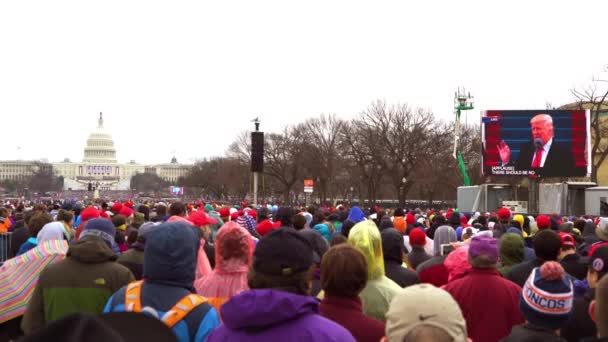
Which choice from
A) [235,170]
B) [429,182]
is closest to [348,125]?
[429,182]

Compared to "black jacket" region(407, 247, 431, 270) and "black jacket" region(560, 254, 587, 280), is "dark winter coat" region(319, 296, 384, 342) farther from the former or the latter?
"black jacket" region(407, 247, 431, 270)

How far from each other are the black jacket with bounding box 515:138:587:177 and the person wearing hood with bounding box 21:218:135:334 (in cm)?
3293

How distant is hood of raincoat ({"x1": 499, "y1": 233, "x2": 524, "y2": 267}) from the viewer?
7867mm

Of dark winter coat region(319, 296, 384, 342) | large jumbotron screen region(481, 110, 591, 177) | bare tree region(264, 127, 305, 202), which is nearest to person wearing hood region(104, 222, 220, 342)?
dark winter coat region(319, 296, 384, 342)

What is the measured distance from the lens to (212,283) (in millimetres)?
6000

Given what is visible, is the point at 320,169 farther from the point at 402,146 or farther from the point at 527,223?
the point at 527,223

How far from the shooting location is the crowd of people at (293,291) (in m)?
3.58

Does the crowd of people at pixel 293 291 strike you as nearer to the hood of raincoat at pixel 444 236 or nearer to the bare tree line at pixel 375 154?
the hood of raincoat at pixel 444 236

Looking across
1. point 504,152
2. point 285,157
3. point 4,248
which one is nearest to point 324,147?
point 285,157

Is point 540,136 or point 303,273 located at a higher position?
point 540,136

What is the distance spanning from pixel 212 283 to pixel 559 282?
8.31 ft

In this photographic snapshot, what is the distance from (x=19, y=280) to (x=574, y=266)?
511 centimetres

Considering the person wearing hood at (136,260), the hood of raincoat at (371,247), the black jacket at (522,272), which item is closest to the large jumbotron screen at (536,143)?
the black jacket at (522,272)

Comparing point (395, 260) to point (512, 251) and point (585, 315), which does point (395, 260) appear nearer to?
point (512, 251)
